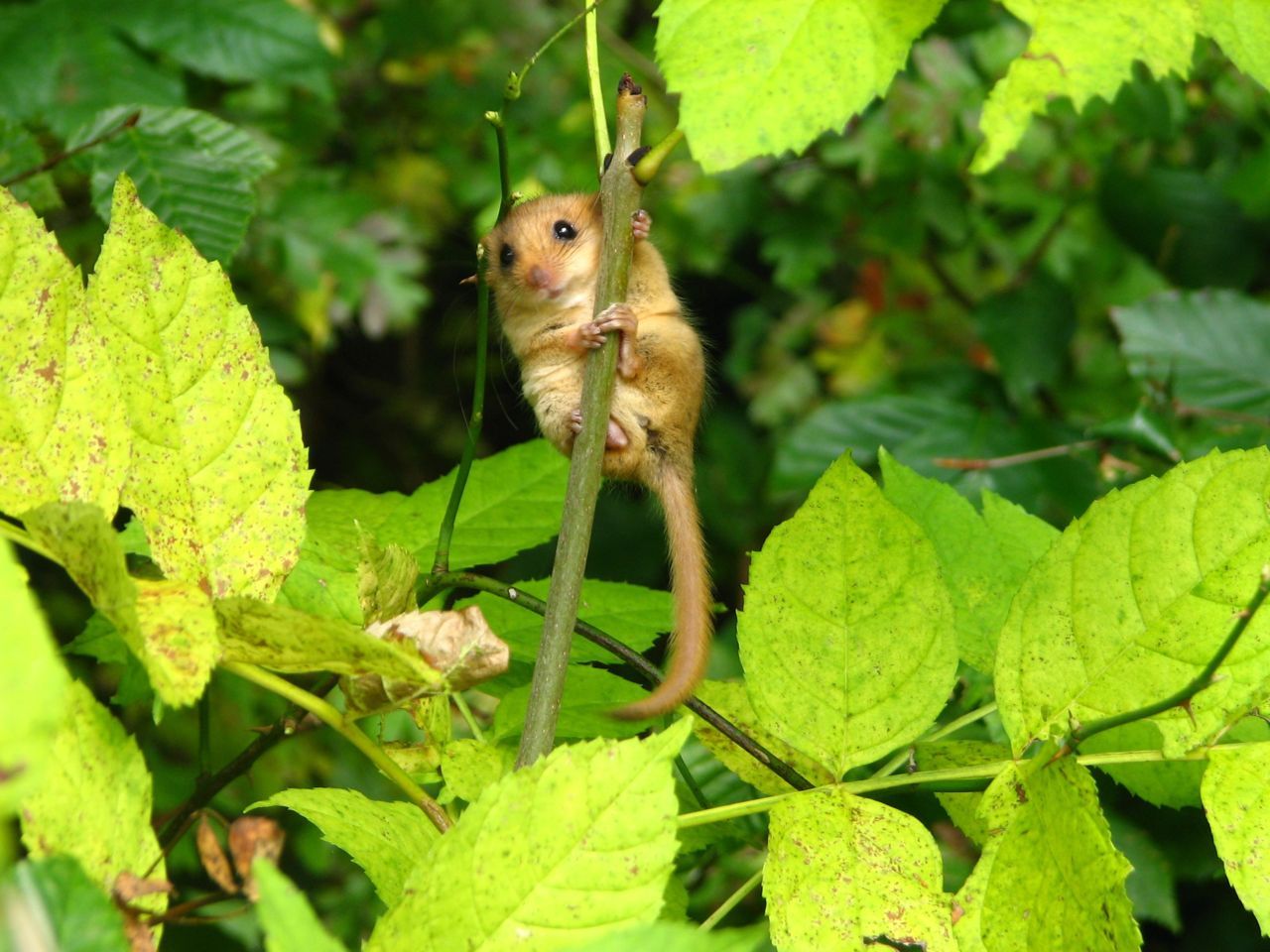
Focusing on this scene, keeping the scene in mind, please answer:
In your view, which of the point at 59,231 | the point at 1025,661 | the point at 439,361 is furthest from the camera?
the point at 439,361


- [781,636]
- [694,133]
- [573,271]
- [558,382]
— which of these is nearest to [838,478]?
[781,636]

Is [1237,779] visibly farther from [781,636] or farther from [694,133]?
[694,133]

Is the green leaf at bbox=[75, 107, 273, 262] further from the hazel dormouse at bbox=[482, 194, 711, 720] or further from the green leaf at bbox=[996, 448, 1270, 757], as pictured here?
the green leaf at bbox=[996, 448, 1270, 757]

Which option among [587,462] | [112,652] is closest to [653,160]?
[587,462]

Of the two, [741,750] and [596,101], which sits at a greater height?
[596,101]

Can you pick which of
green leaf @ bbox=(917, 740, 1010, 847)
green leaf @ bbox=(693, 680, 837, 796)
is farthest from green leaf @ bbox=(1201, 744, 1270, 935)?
green leaf @ bbox=(693, 680, 837, 796)

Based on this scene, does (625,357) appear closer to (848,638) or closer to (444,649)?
(848,638)
